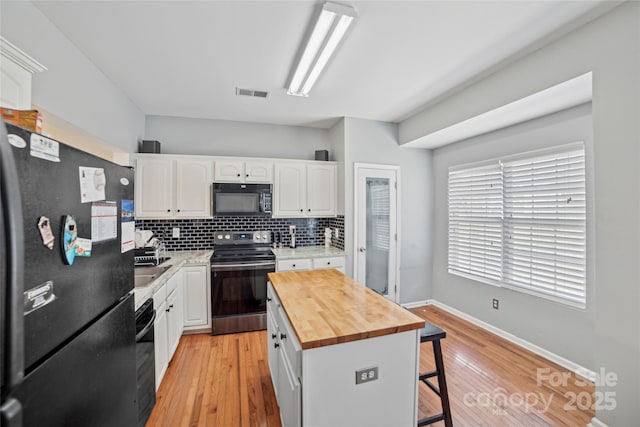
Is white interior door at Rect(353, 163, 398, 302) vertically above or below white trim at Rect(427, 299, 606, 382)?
above

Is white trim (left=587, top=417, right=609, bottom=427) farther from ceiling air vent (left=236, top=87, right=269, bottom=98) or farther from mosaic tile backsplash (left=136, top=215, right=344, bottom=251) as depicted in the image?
ceiling air vent (left=236, top=87, right=269, bottom=98)

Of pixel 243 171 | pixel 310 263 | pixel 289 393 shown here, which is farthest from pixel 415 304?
pixel 243 171

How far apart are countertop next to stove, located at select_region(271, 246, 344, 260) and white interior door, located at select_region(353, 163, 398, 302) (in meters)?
0.41

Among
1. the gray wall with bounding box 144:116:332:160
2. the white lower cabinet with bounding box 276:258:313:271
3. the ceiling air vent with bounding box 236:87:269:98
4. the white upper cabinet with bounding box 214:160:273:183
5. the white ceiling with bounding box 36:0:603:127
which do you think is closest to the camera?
the white ceiling with bounding box 36:0:603:127

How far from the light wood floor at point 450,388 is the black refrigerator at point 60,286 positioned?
0.98 m

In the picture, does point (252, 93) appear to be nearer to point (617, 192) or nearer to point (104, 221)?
point (104, 221)

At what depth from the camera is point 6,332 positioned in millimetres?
493

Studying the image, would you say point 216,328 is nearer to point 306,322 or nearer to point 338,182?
point 306,322

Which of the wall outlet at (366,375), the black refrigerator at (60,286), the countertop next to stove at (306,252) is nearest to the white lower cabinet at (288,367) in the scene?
the wall outlet at (366,375)

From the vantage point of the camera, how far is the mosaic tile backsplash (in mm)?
3465

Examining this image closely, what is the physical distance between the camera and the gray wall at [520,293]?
7.57 feet

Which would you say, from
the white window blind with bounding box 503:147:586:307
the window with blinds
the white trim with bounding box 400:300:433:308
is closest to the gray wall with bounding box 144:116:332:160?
the window with blinds

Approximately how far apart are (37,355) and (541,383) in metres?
3.22

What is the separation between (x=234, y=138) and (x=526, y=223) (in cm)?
377
